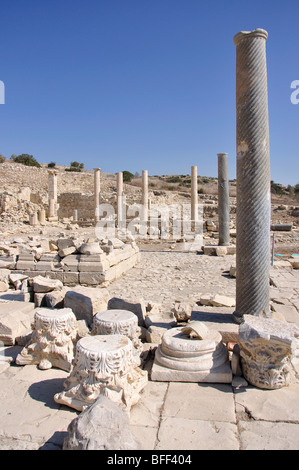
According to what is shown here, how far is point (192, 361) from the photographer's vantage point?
350cm

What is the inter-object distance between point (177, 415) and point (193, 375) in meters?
0.60

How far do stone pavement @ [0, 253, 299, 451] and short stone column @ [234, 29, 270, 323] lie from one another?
3.66 ft

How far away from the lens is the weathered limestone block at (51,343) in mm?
3807

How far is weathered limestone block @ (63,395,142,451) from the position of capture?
2.04 metres

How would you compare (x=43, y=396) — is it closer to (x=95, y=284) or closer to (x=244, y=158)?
(x=244, y=158)

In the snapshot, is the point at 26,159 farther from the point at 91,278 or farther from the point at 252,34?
the point at 252,34

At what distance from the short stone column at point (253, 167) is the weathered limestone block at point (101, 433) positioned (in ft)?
8.70

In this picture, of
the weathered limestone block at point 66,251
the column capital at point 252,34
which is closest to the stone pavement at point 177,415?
the column capital at point 252,34

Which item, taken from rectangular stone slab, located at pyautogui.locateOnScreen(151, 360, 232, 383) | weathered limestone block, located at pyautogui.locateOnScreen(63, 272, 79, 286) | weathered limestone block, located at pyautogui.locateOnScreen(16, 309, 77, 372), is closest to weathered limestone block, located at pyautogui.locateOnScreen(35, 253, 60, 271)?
weathered limestone block, located at pyautogui.locateOnScreen(63, 272, 79, 286)

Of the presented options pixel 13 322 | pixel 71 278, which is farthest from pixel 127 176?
pixel 13 322

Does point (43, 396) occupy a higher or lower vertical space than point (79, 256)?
lower

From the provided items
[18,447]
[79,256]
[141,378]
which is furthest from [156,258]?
[18,447]

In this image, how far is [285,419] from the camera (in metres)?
2.82
